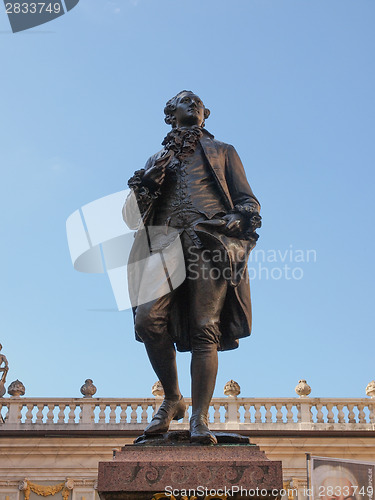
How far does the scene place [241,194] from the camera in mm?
5879

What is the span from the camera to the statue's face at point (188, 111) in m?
6.19

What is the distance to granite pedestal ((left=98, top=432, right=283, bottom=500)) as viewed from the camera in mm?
4590

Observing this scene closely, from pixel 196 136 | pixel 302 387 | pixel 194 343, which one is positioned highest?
pixel 302 387

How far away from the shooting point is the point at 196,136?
611cm

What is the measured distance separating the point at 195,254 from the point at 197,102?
4.62 ft

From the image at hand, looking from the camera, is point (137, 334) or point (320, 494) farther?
point (320, 494)

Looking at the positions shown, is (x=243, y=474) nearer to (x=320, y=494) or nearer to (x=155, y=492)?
(x=155, y=492)

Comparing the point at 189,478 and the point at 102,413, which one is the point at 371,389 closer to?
the point at 102,413

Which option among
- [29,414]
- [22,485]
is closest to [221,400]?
[29,414]

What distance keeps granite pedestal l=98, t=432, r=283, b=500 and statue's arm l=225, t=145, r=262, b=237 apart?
1760 millimetres

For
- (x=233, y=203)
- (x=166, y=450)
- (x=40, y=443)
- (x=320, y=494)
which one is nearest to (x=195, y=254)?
(x=233, y=203)

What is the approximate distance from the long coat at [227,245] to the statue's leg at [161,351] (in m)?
0.18

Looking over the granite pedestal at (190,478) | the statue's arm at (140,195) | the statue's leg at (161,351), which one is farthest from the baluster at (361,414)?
the granite pedestal at (190,478)

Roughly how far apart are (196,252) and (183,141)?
1.03 m
